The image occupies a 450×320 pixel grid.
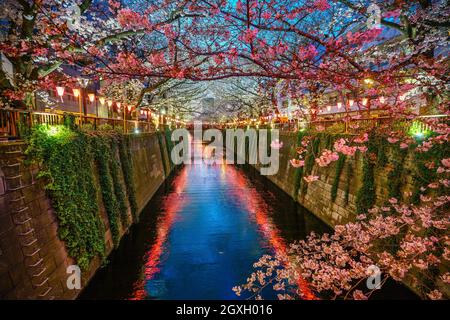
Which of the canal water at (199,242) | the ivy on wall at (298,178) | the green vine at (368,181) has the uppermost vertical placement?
the green vine at (368,181)

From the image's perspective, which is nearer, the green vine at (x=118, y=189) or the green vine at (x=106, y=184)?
the green vine at (x=106, y=184)

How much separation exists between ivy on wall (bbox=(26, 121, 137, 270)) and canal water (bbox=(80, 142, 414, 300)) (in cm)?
141

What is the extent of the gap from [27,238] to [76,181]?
106 inches

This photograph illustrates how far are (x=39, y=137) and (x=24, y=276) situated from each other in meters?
3.34

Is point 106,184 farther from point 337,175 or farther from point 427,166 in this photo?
point 427,166

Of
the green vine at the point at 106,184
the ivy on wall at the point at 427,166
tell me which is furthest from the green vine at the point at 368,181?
the green vine at the point at 106,184

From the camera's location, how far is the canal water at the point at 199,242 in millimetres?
9617

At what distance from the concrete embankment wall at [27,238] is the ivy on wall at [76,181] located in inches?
8.9

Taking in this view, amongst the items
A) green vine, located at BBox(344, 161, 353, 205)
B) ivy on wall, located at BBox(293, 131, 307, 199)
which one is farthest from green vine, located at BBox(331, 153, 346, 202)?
ivy on wall, located at BBox(293, 131, 307, 199)

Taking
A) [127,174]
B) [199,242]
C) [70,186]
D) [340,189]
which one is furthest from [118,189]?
[340,189]

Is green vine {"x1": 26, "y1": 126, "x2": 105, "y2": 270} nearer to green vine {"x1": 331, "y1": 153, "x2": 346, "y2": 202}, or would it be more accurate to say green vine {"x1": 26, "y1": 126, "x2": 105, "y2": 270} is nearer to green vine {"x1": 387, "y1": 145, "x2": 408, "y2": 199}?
green vine {"x1": 387, "y1": 145, "x2": 408, "y2": 199}

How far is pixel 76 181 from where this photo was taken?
8.76 meters

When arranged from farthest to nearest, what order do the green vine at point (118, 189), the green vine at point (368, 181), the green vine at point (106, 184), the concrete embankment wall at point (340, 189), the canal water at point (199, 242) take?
the green vine at point (118, 189) → the green vine at point (106, 184) → the green vine at point (368, 181) → the concrete embankment wall at point (340, 189) → the canal water at point (199, 242)

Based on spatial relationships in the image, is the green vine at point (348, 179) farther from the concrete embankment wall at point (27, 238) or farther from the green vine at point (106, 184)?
the concrete embankment wall at point (27, 238)
